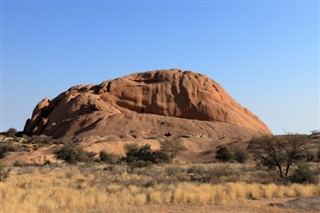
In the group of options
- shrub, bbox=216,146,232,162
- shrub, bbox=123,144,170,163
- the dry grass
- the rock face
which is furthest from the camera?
the rock face

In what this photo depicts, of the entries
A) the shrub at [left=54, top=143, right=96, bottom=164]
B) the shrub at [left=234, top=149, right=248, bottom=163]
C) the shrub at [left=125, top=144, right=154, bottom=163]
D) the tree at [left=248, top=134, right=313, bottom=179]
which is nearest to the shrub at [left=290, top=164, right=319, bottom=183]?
the tree at [left=248, top=134, right=313, bottom=179]

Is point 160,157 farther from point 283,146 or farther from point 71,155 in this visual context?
point 283,146

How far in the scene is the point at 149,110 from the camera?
3430 inches

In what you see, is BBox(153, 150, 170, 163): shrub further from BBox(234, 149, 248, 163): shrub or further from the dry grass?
the dry grass

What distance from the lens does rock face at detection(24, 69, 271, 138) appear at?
7712 centimetres

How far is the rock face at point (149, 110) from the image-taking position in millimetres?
77125

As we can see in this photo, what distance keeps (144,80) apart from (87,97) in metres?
14.4

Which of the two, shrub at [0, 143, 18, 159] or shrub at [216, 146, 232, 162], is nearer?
shrub at [216, 146, 232, 162]

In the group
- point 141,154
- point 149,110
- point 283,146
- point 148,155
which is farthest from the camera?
point 149,110

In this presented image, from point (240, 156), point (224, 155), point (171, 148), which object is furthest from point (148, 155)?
point (240, 156)

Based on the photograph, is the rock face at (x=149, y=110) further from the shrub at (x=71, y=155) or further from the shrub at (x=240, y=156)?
the shrub at (x=71, y=155)

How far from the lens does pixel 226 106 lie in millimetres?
88375

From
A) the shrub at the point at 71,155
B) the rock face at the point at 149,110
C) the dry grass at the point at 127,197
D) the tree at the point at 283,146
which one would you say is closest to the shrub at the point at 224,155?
the shrub at the point at 71,155

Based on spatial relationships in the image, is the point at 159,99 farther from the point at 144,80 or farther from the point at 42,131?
the point at 42,131
